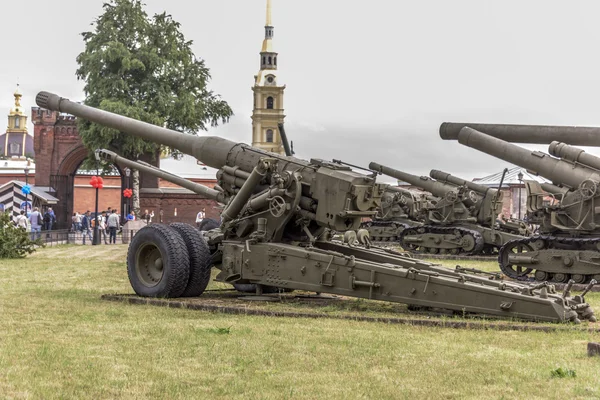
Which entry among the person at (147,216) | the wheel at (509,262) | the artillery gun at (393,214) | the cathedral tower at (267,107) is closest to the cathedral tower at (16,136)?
the cathedral tower at (267,107)

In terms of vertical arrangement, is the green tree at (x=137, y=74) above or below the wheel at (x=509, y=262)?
above

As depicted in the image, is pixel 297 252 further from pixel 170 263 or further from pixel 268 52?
pixel 268 52

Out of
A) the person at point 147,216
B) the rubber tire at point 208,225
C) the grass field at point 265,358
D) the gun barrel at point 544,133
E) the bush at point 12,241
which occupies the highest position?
the gun barrel at point 544,133

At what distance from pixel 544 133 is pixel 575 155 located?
31.1ft

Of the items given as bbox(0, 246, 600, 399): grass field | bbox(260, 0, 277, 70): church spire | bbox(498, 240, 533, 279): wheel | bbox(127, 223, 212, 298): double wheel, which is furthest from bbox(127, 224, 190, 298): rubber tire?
bbox(260, 0, 277, 70): church spire

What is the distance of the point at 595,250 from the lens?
54.7 feet

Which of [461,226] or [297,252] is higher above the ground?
[461,226]

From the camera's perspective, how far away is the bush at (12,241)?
22.2m

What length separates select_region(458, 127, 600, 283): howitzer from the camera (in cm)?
1670

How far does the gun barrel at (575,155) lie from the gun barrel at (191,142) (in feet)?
23.5

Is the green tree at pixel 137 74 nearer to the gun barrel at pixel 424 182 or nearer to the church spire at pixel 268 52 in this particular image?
the gun barrel at pixel 424 182

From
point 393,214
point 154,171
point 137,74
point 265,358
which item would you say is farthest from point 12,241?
point 137,74

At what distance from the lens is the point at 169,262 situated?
11664 mm

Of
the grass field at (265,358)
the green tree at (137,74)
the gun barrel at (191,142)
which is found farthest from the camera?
the green tree at (137,74)
